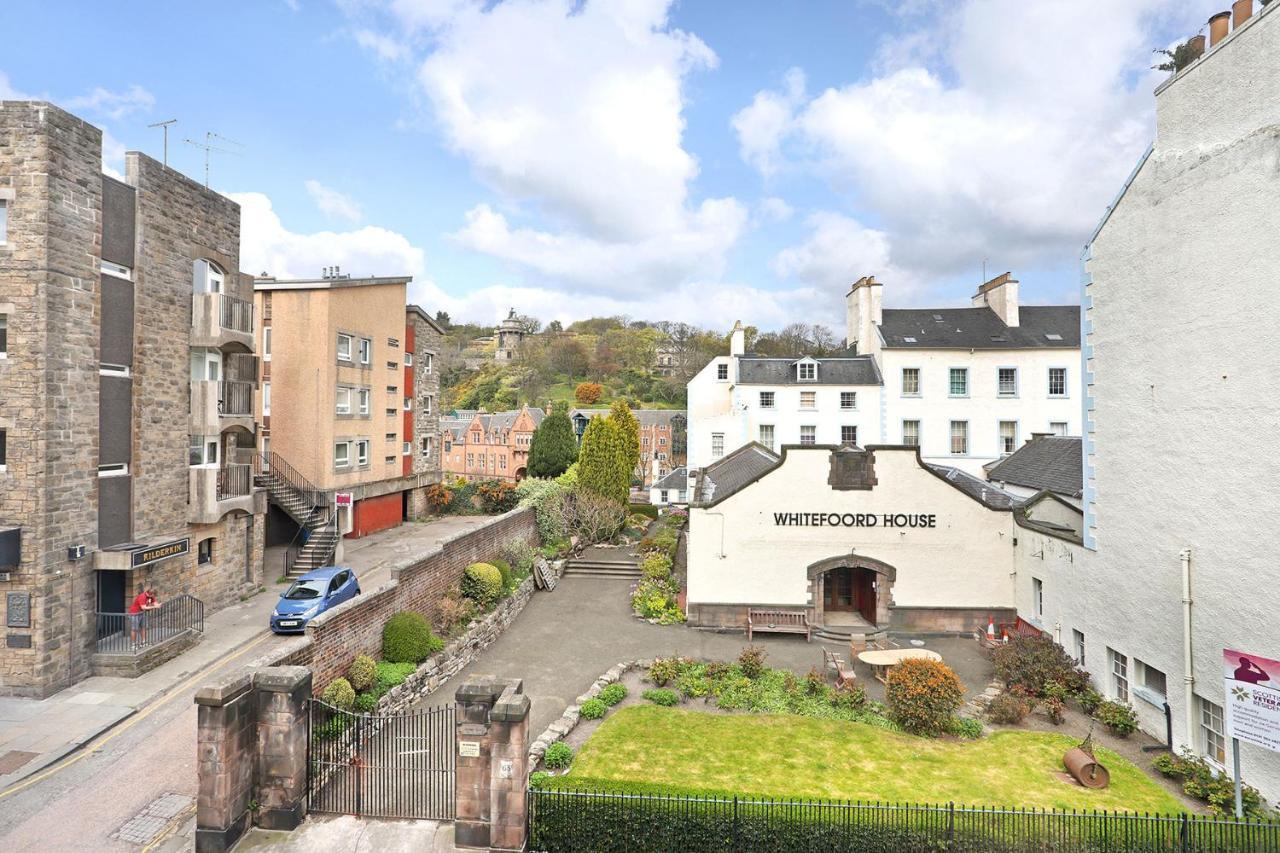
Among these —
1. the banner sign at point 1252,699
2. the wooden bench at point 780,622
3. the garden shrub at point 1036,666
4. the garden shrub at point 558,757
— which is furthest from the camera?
the wooden bench at point 780,622

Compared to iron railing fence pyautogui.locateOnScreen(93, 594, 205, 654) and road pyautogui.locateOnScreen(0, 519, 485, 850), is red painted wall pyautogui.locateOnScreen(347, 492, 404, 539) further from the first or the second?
road pyautogui.locateOnScreen(0, 519, 485, 850)

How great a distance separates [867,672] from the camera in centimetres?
1736

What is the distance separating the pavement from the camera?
36.4 ft

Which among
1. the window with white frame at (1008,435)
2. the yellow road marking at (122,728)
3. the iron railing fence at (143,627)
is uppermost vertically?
the window with white frame at (1008,435)

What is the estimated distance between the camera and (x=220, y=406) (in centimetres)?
2008

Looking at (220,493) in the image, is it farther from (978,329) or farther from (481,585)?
(978,329)

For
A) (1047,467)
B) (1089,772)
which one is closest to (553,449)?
(1047,467)

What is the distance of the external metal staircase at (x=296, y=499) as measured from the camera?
84.4ft

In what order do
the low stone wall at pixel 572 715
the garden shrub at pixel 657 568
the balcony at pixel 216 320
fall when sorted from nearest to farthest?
the low stone wall at pixel 572 715 → the balcony at pixel 216 320 → the garden shrub at pixel 657 568

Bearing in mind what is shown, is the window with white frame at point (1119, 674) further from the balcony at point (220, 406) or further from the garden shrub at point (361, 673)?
the balcony at point (220, 406)

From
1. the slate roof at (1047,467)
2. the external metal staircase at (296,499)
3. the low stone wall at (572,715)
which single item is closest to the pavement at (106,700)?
the external metal staircase at (296,499)

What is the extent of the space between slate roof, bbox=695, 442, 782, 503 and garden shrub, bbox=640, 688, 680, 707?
23.5 ft

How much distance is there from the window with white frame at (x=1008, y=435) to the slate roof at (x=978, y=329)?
4.41 meters

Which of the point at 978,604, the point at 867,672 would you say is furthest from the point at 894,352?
the point at 867,672
